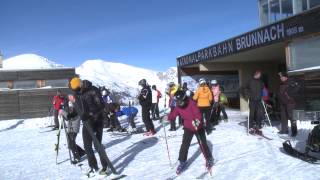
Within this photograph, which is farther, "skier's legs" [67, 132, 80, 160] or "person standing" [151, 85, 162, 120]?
"person standing" [151, 85, 162, 120]

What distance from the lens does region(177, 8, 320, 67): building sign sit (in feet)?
47.8

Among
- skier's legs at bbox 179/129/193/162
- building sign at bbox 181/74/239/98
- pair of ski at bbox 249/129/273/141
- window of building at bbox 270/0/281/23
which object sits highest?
window of building at bbox 270/0/281/23

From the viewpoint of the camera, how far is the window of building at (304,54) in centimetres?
1471

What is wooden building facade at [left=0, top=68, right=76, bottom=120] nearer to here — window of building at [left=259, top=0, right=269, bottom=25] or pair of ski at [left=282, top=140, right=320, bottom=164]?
window of building at [left=259, top=0, right=269, bottom=25]

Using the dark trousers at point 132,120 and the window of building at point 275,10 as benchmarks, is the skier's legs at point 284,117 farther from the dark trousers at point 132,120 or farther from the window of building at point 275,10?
the window of building at point 275,10

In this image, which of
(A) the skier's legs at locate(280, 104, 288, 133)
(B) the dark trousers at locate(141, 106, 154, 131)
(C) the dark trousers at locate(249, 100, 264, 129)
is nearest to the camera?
(A) the skier's legs at locate(280, 104, 288, 133)

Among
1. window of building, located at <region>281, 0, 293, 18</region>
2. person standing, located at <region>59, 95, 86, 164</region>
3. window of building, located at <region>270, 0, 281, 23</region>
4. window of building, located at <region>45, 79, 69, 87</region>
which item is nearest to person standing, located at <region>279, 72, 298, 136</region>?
person standing, located at <region>59, 95, 86, 164</region>

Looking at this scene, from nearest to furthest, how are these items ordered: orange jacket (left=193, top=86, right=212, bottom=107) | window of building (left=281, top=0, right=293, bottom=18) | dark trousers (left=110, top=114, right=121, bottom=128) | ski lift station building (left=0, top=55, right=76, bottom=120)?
orange jacket (left=193, top=86, right=212, bottom=107) → dark trousers (left=110, top=114, right=121, bottom=128) → window of building (left=281, top=0, right=293, bottom=18) → ski lift station building (left=0, top=55, right=76, bottom=120)

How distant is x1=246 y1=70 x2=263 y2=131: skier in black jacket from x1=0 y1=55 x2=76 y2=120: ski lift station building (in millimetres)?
17034

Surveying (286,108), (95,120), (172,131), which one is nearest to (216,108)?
(172,131)

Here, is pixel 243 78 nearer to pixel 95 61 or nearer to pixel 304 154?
pixel 304 154

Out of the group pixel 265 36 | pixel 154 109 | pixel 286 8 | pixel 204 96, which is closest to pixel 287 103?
pixel 204 96

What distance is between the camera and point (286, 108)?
12609 millimetres

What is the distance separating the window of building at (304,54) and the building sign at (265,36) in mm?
337
